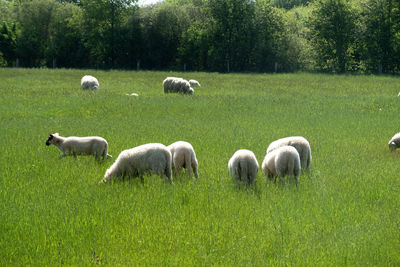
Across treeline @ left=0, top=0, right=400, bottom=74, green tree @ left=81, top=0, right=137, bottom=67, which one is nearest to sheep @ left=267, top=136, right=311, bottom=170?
treeline @ left=0, top=0, right=400, bottom=74

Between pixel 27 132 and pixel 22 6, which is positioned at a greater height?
pixel 22 6

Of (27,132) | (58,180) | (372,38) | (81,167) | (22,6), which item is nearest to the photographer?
(58,180)

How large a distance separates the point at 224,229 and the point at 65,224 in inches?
83.9

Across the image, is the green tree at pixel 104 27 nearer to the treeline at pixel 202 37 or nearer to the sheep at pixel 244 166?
the treeline at pixel 202 37

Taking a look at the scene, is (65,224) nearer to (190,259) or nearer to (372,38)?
(190,259)

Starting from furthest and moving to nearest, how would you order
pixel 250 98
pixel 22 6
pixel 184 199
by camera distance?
pixel 22 6 → pixel 250 98 → pixel 184 199

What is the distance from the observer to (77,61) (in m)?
61.4

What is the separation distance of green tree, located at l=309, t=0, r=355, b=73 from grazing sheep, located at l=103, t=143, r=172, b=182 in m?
49.1

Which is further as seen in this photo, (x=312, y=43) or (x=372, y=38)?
(x=312, y=43)

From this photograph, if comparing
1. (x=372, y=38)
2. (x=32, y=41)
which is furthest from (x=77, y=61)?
(x=372, y=38)

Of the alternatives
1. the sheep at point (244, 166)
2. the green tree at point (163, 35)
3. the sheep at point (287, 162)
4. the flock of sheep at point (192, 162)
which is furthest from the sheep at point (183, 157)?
the green tree at point (163, 35)

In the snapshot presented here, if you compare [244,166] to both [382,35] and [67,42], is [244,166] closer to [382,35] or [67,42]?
[382,35]

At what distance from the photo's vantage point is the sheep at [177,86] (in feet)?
81.5

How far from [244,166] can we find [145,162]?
1805 millimetres
